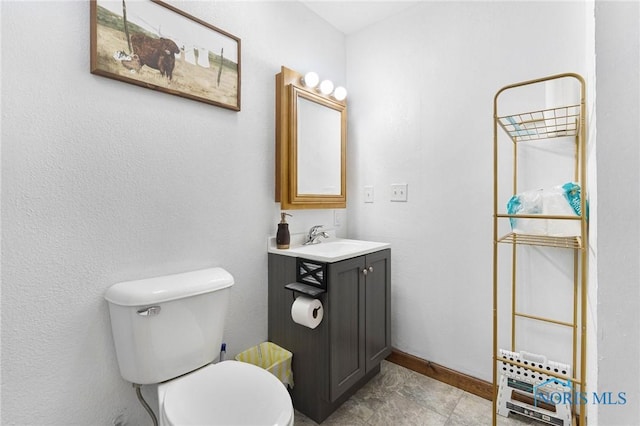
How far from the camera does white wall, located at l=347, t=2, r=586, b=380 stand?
1.58 metres

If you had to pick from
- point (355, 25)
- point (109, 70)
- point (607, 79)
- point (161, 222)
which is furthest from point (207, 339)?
point (355, 25)

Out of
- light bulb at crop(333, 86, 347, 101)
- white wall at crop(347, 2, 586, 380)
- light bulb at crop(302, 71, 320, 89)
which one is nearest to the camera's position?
white wall at crop(347, 2, 586, 380)

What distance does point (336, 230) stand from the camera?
7.25 feet

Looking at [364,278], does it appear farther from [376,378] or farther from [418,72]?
[418,72]

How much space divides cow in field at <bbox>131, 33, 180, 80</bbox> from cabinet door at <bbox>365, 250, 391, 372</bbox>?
4.40 feet

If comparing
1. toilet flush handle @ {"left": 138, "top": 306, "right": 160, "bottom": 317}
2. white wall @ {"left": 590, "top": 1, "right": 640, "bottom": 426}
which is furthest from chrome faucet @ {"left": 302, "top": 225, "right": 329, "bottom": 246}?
white wall @ {"left": 590, "top": 1, "right": 640, "bottom": 426}

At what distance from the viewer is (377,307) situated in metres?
1.76

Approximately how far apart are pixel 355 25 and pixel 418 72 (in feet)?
2.10

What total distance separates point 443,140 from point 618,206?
1130mm

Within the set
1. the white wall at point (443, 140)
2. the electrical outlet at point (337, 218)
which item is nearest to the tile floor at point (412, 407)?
the white wall at point (443, 140)

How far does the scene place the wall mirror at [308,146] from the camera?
175cm

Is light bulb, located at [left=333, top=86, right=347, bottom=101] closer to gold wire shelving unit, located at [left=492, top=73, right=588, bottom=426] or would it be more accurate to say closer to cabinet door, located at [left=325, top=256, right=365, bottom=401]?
gold wire shelving unit, located at [left=492, top=73, right=588, bottom=426]

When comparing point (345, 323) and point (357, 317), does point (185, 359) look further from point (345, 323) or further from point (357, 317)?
point (357, 317)

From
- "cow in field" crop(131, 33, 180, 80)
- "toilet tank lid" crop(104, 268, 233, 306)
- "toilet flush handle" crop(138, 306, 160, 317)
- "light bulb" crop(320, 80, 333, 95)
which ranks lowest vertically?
"toilet flush handle" crop(138, 306, 160, 317)
